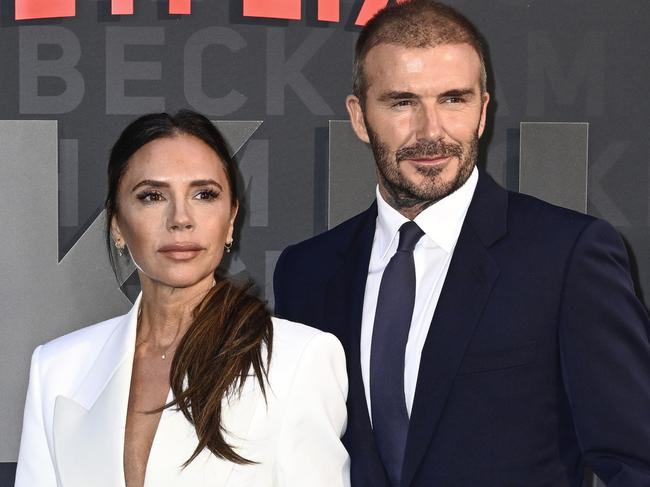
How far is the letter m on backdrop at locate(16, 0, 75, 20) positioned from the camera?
4.16 meters

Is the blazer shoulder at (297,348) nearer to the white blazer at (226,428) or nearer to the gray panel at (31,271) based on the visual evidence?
the white blazer at (226,428)

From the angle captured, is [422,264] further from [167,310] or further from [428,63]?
[167,310]

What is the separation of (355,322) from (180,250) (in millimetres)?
521

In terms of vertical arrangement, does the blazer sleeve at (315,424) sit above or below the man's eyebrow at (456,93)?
below

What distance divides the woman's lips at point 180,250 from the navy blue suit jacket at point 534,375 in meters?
0.56

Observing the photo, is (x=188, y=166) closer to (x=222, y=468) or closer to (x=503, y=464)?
(x=222, y=468)

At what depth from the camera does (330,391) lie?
2322 millimetres

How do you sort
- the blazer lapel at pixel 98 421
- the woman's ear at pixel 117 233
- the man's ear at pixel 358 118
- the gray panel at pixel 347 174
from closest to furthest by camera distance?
1. the blazer lapel at pixel 98 421
2. the woman's ear at pixel 117 233
3. the man's ear at pixel 358 118
4. the gray panel at pixel 347 174

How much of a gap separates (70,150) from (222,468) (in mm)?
2333

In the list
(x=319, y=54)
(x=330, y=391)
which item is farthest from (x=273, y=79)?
(x=330, y=391)

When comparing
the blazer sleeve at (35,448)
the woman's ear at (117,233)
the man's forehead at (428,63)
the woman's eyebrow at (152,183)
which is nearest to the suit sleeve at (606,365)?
the man's forehead at (428,63)

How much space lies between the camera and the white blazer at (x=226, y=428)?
7.37 feet

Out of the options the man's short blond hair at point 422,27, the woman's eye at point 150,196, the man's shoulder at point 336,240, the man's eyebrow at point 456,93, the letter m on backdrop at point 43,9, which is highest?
the letter m on backdrop at point 43,9

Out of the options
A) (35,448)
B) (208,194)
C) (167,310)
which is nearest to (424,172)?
(208,194)
